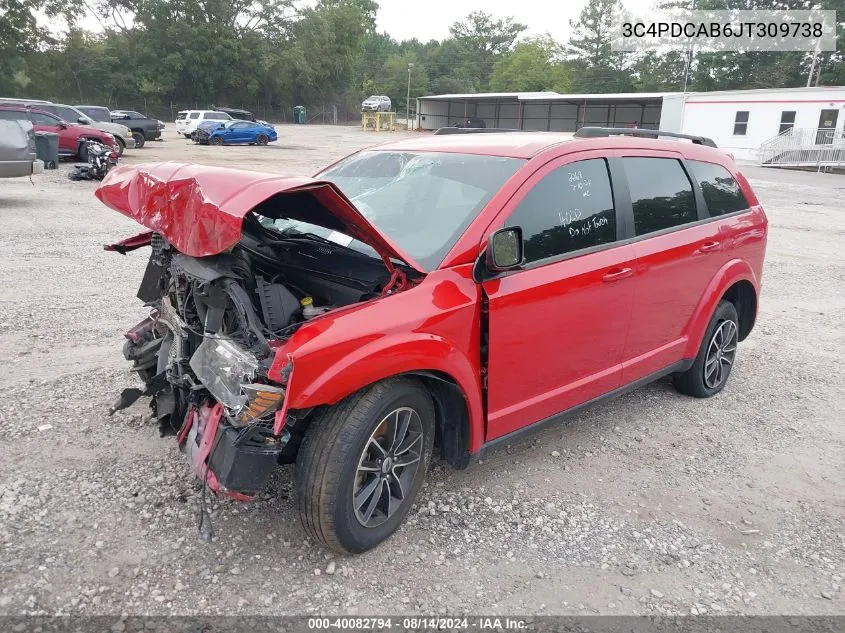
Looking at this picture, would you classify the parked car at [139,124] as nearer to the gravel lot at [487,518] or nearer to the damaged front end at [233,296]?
the gravel lot at [487,518]

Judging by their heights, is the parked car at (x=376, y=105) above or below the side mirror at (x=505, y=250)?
above

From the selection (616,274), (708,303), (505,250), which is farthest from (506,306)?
(708,303)

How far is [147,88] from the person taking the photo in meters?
54.9

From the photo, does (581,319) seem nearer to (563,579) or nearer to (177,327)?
(563,579)

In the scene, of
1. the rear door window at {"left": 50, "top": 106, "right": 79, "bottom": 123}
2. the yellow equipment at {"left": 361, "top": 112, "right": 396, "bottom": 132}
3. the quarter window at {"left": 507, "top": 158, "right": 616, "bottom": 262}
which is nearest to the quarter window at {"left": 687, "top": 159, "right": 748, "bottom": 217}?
the quarter window at {"left": 507, "top": 158, "right": 616, "bottom": 262}

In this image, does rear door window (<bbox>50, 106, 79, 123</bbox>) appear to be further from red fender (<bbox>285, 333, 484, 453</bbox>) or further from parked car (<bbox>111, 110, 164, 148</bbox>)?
red fender (<bbox>285, 333, 484, 453</bbox>)

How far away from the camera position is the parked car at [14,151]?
1141 cm

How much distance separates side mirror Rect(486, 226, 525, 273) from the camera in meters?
3.04

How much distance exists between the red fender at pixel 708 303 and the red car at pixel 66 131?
18451 mm

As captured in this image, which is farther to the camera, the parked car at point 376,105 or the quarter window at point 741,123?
the parked car at point 376,105

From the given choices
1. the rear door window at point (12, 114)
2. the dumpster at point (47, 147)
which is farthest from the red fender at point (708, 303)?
the rear door window at point (12, 114)

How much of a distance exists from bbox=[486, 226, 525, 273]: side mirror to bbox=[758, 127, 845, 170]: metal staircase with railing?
32784mm

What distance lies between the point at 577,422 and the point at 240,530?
2.37 metres

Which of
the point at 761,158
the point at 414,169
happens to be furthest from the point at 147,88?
the point at 414,169
